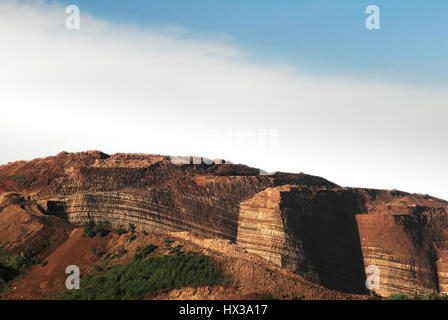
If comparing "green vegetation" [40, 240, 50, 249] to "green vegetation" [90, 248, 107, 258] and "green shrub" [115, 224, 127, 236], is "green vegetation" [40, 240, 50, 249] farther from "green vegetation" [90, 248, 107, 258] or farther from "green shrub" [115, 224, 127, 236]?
"green shrub" [115, 224, 127, 236]

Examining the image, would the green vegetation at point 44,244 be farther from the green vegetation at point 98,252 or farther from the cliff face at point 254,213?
the green vegetation at point 98,252

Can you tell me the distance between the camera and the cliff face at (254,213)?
4009cm

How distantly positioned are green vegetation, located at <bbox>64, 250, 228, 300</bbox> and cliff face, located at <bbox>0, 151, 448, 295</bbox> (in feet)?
31.5

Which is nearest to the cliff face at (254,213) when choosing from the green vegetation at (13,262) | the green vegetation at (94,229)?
the green vegetation at (94,229)

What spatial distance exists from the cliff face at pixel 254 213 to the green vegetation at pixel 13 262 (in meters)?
4.47

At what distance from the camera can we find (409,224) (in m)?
49.6

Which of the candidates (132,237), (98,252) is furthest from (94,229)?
(132,237)

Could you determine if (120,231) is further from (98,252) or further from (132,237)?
(98,252)

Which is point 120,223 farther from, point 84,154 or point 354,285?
point 354,285

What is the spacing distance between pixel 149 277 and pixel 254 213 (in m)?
18.3

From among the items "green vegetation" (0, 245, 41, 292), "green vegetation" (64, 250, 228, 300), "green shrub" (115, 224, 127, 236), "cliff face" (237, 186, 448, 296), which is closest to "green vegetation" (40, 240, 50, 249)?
"green vegetation" (0, 245, 41, 292)

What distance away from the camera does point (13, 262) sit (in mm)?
32844

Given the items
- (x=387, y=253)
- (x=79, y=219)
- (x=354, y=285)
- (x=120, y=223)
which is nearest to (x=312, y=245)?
(x=354, y=285)
